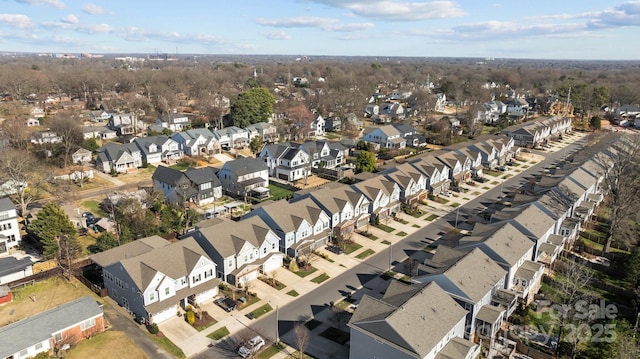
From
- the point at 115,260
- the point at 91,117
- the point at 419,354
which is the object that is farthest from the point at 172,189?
the point at 91,117

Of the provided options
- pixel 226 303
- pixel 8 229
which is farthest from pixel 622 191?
pixel 8 229

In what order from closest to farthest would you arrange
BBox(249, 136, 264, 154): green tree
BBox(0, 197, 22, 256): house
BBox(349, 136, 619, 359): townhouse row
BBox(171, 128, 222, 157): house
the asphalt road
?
BBox(349, 136, 619, 359): townhouse row < the asphalt road < BBox(0, 197, 22, 256): house < BBox(249, 136, 264, 154): green tree < BBox(171, 128, 222, 157): house

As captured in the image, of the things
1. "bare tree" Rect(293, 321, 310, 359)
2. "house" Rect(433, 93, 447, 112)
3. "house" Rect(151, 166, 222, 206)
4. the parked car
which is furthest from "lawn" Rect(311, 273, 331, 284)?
"house" Rect(433, 93, 447, 112)

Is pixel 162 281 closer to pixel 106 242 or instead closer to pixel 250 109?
pixel 106 242

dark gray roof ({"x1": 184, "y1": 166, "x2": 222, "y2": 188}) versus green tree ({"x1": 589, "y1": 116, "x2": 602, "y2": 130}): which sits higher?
green tree ({"x1": 589, "y1": 116, "x2": 602, "y2": 130})

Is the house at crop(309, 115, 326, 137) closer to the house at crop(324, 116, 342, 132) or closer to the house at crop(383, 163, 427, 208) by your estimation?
the house at crop(324, 116, 342, 132)

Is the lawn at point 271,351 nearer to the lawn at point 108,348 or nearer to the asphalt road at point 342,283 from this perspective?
the asphalt road at point 342,283

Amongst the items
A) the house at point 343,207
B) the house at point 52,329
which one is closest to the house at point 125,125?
the house at point 343,207
